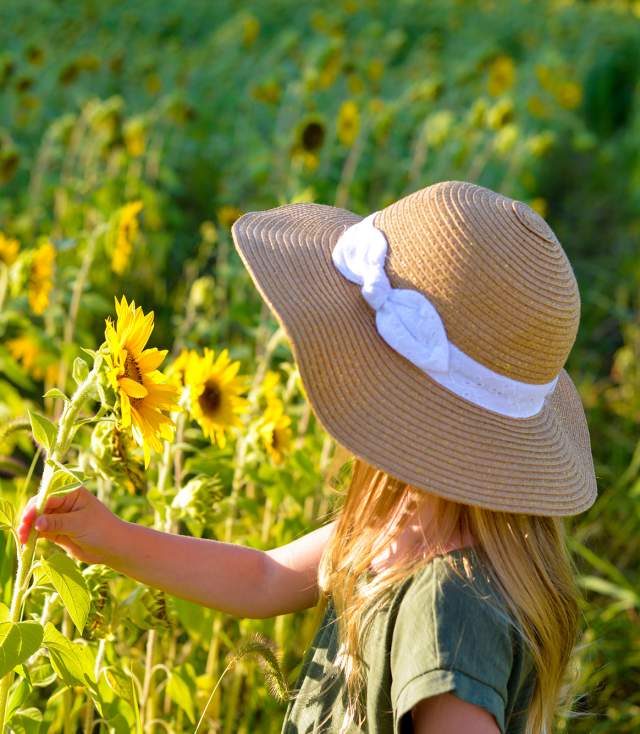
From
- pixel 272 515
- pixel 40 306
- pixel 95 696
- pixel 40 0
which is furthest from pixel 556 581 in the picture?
pixel 40 0

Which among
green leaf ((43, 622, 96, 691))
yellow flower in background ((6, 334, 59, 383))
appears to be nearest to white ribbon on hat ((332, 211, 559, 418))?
green leaf ((43, 622, 96, 691))

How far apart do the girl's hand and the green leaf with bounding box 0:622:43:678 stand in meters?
0.10

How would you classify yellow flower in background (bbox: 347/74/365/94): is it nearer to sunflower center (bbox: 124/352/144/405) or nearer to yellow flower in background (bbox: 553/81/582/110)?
yellow flower in background (bbox: 553/81/582/110)

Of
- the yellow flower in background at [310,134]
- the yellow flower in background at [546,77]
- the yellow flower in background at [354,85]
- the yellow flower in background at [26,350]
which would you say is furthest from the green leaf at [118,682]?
the yellow flower in background at [546,77]

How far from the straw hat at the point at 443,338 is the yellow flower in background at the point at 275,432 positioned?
1.57 feet

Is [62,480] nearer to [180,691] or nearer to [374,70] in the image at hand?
[180,691]

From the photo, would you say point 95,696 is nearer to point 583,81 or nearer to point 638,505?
point 638,505

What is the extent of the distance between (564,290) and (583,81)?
6.25 m

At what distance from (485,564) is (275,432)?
572 millimetres

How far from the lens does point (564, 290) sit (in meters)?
1.37

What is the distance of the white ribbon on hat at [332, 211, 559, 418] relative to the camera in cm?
130

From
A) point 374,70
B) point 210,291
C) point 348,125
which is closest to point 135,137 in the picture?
point 348,125

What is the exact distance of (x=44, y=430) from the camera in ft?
3.94

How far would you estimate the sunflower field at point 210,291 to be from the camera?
1439 millimetres
